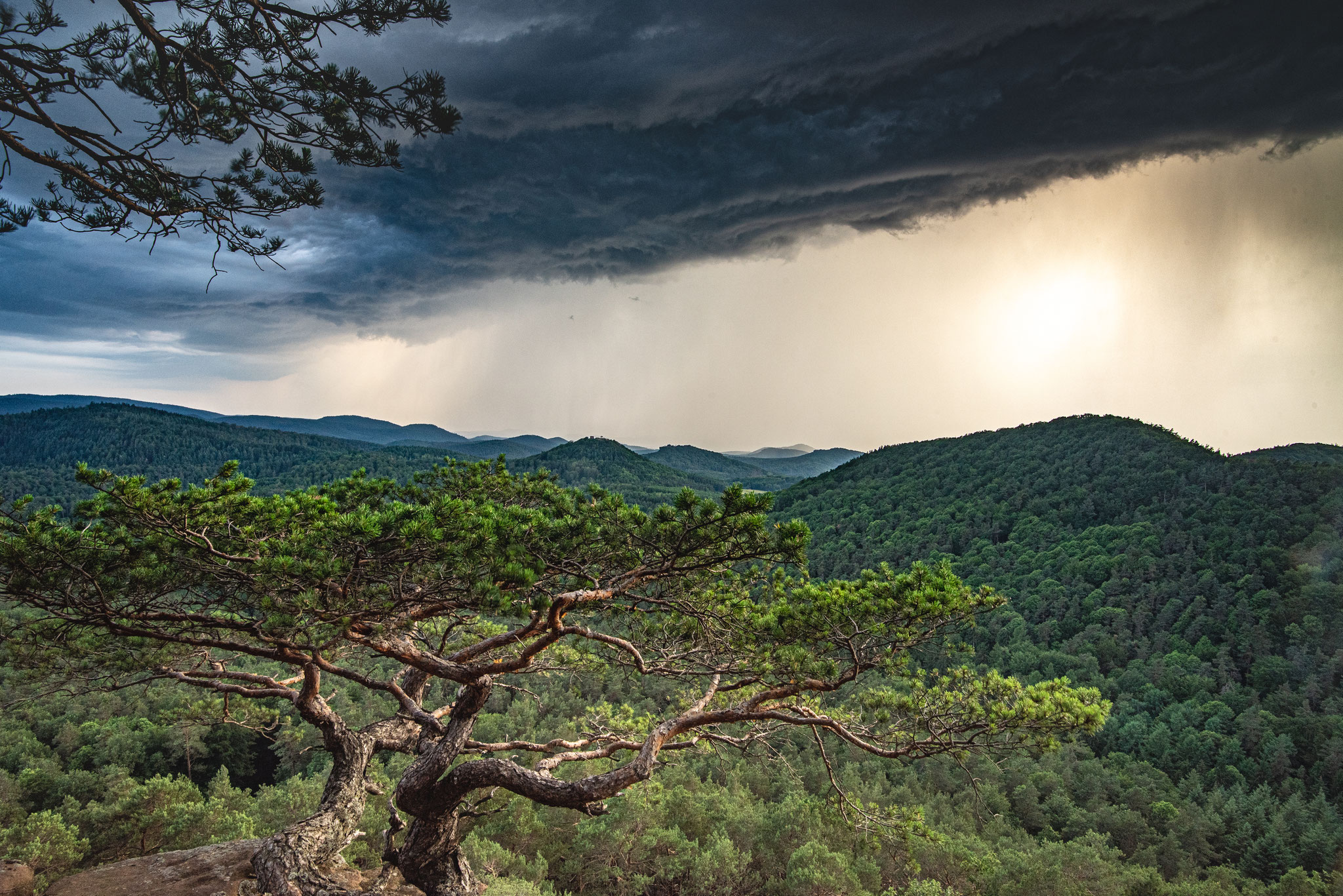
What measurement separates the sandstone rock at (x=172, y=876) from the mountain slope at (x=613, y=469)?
83900 mm

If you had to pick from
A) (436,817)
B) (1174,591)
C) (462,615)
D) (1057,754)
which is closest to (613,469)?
(1174,591)

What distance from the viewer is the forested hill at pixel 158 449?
91875 millimetres

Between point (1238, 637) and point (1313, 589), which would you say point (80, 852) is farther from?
point (1313, 589)

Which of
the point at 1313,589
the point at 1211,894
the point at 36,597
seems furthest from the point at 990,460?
the point at 36,597

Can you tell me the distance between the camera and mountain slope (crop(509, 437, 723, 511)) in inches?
4107

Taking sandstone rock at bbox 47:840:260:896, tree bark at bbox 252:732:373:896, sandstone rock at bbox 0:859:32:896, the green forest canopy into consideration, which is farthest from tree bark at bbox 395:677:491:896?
sandstone rock at bbox 0:859:32:896

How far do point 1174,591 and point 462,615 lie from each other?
54752 mm

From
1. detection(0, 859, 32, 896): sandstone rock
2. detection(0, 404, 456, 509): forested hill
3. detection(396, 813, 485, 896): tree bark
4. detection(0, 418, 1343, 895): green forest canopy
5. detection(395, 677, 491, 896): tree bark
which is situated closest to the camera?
detection(395, 677, 491, 896): tree bark

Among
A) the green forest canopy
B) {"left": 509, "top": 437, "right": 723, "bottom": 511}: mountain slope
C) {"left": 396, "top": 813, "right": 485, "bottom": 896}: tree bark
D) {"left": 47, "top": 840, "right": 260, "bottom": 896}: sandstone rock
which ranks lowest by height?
the green forest canopy

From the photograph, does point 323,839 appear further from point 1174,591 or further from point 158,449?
point 158,449

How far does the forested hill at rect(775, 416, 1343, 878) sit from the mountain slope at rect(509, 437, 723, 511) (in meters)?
41.7

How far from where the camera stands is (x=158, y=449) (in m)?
101

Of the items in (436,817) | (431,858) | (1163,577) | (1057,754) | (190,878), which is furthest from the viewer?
(1163,577)

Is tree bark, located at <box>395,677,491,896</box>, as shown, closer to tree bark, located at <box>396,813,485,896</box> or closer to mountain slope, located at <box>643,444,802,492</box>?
tree bark, located at <box>396,813,485,896</box>
